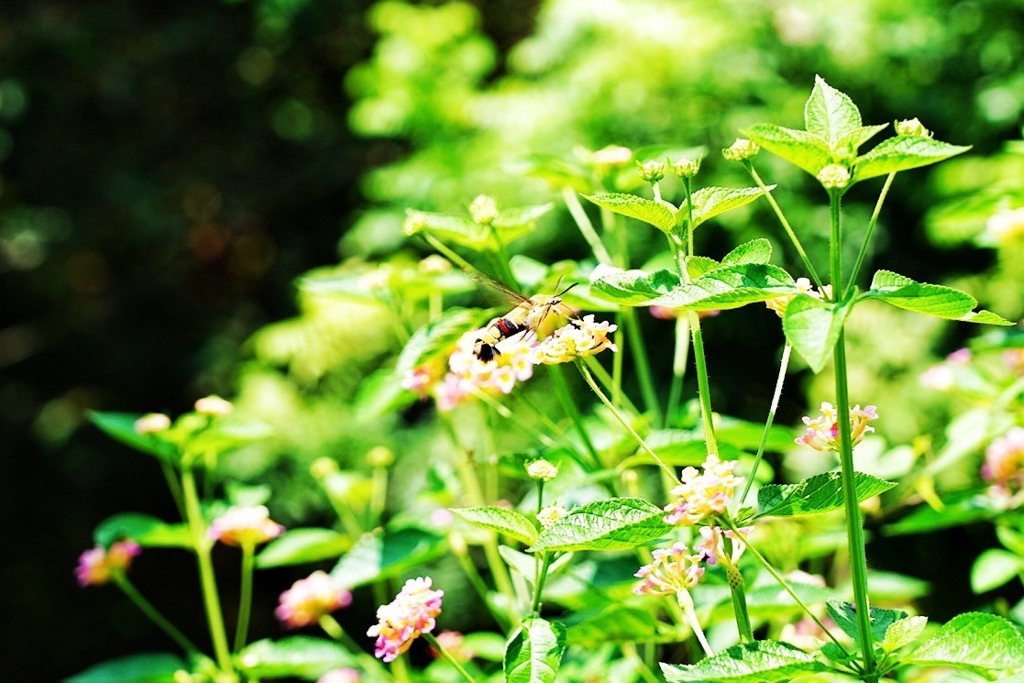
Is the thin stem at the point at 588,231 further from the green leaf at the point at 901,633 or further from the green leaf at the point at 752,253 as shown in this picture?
the green leaf at the point at 901,633

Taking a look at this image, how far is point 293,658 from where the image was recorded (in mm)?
732

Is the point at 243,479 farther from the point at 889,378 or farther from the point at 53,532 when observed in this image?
the point at 889,378

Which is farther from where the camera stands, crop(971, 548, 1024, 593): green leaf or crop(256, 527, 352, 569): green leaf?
crop(256, 527, 352, 569): green leaf

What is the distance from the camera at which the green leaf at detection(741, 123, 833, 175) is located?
0.41m

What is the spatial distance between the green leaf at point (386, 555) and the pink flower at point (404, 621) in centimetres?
14

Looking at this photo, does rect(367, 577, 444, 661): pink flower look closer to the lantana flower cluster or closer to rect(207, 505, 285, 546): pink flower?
the lantana flower cluster

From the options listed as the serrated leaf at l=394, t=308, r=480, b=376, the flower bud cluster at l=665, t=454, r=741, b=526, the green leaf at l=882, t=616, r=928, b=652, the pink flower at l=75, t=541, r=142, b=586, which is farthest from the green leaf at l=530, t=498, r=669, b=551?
the pink flower at l=75, t=541, r=142, b=586

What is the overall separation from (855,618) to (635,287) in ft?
0.65

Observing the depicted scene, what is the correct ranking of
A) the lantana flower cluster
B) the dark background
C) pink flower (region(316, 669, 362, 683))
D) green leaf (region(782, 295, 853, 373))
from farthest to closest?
the dark background, pink flower (region(316, 669, 362, 683)), the lantana flower cluster, green leaf (region(782, 295, 853, 373))

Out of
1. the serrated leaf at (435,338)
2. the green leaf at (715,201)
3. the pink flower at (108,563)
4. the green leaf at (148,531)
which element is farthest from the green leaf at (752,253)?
the pink flower at (108,563)

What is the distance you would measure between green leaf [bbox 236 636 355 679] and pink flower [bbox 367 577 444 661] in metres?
0.21

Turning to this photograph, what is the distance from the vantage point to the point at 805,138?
0.42 metres

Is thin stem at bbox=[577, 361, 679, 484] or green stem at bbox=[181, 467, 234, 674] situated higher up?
thin stem at bbox=[577, 361, 679, 484]

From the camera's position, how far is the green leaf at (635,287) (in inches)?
16.7
